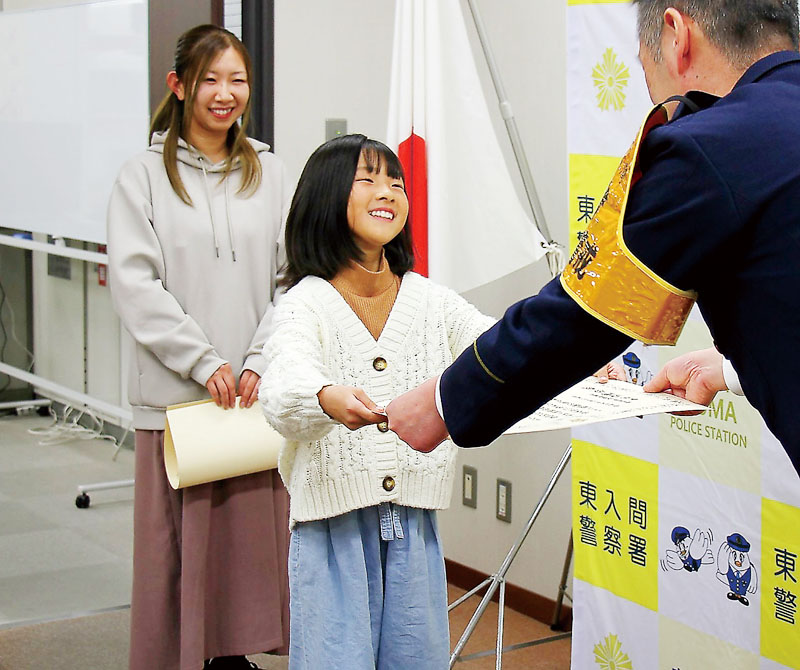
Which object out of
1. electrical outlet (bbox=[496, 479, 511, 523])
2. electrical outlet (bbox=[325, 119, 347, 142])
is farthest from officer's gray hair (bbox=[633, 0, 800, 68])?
electrical outlet (bbox=[325, 119, 347, 142])

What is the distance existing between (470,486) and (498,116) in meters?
1.19

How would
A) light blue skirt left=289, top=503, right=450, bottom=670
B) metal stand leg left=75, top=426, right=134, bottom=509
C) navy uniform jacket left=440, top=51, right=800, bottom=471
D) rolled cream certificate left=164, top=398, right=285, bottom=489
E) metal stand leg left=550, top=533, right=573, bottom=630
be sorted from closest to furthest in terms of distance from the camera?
navy uniform jacket left=440, top=51, right=800, bottom=471 → light blue skirt left=289, top=503, right=450, bottom=670 → rolled cream certificate left=164, top=398, right=285, bottom=489 → metal stand leg left=550, top=533, right=573, bottom=630 → metal stand leg left=75, top=426, right=134, bottom=509

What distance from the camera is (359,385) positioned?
75.2 inches

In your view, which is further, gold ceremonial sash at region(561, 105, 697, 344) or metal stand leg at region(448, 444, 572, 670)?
metal stand leg at region(448, 444, 572, 670)

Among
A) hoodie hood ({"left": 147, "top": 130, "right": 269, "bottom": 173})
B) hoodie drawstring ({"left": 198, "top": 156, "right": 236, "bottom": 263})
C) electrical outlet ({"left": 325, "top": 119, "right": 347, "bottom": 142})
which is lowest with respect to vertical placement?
hoodie drawstring ({"left": 198, "top": 156, "right": 236, "bottom": 263})

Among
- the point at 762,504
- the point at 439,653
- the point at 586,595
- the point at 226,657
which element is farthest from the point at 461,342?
the point at 226,657

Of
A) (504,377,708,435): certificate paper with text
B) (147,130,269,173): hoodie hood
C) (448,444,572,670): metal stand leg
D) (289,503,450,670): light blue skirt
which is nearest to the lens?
(504,377,708,435): certificate paper with text

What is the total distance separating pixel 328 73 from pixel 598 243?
2.67m

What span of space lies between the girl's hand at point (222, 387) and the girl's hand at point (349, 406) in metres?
0.97

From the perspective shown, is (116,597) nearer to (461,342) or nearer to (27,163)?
(27,163)

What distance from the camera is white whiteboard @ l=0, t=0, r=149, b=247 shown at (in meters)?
3.25

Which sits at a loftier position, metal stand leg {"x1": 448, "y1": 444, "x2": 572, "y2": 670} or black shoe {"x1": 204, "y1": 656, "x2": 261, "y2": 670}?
metal stand leg {"x1": 448, "y1": 444, "x2": 572, "y2": 670}

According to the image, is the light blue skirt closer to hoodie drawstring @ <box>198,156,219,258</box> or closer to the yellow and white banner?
the yellow and white banner

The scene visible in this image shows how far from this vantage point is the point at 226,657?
2.89 metres
